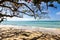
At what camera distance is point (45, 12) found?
3.52m

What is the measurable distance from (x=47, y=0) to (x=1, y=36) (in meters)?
2.15

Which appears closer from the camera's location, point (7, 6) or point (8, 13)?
point (7, 6)

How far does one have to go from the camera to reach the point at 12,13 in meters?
3.83

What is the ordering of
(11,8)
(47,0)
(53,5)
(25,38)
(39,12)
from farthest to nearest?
(25,38), (11,8), (39,12), (53,5), (47,0)

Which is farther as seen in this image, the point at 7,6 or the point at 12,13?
the point at 12,13

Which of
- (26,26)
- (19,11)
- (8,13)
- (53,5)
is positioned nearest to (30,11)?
(19,11)

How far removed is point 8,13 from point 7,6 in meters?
0.33

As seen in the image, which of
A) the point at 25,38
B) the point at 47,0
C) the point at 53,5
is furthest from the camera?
the point at 25,38

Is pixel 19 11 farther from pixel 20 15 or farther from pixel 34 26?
pixel 34 26

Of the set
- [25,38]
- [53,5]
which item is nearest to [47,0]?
[53,5]

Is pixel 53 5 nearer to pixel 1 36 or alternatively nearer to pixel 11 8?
pixel 11 8

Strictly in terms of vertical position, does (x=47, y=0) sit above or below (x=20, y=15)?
above

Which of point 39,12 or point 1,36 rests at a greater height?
point 39,12

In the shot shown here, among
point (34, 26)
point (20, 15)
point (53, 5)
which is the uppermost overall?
point (53, 5)
